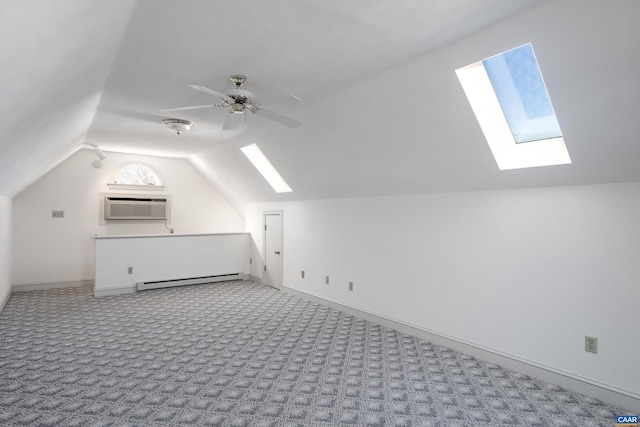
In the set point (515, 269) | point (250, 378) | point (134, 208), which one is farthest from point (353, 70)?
point (134, 208)

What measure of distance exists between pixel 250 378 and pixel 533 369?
2607 mm

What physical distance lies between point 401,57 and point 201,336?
148 inches

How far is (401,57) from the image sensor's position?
298 cm

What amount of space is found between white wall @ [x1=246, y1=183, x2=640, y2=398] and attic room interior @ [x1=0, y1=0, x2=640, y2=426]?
2cm

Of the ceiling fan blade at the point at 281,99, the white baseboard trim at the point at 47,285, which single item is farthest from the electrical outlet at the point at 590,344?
the white baseboard trim at the point at 47,285

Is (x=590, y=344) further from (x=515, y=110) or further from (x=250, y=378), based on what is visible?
(x=250, y=378)

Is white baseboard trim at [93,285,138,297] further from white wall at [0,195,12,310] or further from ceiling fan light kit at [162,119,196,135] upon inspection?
ceiling fan light kit at [162,119,196,135]

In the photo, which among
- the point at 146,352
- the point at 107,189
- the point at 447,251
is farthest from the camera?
the point at 107,189

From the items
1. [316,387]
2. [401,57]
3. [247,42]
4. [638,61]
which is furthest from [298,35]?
[316,387]

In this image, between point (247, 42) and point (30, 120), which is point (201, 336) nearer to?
point (30, 120)

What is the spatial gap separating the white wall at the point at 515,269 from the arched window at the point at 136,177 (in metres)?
5.02

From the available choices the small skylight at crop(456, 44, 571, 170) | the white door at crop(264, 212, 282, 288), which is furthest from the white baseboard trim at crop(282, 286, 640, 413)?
the white door at crop(264, 212, 282, 288)

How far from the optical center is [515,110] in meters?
3.29

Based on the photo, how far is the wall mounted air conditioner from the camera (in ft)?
24.7
